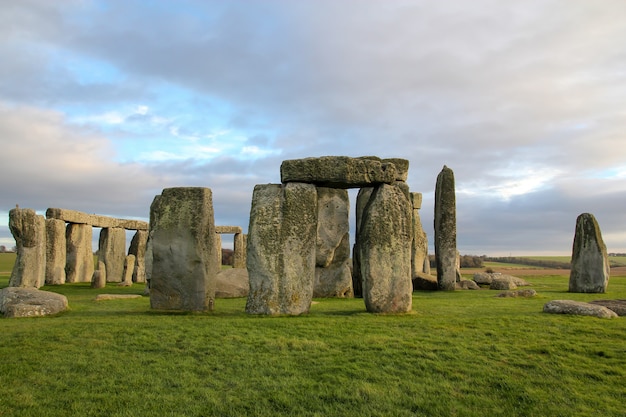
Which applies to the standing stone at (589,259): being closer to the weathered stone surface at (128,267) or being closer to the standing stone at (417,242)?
the standing stone at (417,242)

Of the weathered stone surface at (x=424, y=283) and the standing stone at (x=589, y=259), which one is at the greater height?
the standing stone at (x=589, y=259)

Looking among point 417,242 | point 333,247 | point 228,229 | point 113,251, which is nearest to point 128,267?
point 113,251

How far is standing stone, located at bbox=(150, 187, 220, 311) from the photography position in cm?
1154

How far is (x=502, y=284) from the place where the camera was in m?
21.4

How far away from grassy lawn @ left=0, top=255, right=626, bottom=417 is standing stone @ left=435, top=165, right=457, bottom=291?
10.3 m

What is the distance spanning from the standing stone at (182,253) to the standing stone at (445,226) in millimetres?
11704

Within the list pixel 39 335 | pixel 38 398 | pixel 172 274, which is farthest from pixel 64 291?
pixel 38 398

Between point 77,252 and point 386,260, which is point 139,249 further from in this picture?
point 386,260

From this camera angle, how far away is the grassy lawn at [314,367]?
20.4 feet

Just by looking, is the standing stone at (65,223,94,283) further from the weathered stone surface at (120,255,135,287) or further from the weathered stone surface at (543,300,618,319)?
the weathered stone surface at (543,300,618,319)

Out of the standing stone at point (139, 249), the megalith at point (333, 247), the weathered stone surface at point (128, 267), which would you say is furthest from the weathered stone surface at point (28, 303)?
the standing stone at point (139, 249)

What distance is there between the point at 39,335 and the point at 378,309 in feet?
21.1

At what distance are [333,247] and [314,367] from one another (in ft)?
32.6

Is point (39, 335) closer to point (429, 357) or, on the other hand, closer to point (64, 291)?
point (429, 357)
